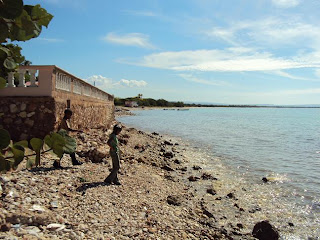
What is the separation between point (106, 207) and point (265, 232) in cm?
372

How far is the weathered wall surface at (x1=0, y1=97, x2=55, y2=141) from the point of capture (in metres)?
8.55

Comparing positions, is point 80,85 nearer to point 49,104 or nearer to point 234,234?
point 49,104

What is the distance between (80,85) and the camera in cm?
1284

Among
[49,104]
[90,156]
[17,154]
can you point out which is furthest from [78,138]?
[17,154]

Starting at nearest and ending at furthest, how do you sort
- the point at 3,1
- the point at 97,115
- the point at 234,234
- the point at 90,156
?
the point at 3,1
the point at 234,234
the point at 90,156
the point at 97,115

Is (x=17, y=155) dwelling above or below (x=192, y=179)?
above

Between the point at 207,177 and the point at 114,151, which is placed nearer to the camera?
the point at 114,151

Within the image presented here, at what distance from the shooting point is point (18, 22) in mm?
1951

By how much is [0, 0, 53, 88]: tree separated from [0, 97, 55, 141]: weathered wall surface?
6925 mm

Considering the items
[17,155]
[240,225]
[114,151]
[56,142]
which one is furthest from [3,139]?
[240,225]

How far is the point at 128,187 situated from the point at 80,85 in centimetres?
685

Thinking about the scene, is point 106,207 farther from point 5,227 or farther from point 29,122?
point 29,122

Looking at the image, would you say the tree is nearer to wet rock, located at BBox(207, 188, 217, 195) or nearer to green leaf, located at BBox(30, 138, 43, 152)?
green leaf, located at BBox(30, 138, 43, 152)

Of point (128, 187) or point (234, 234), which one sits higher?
point (128, 187)
